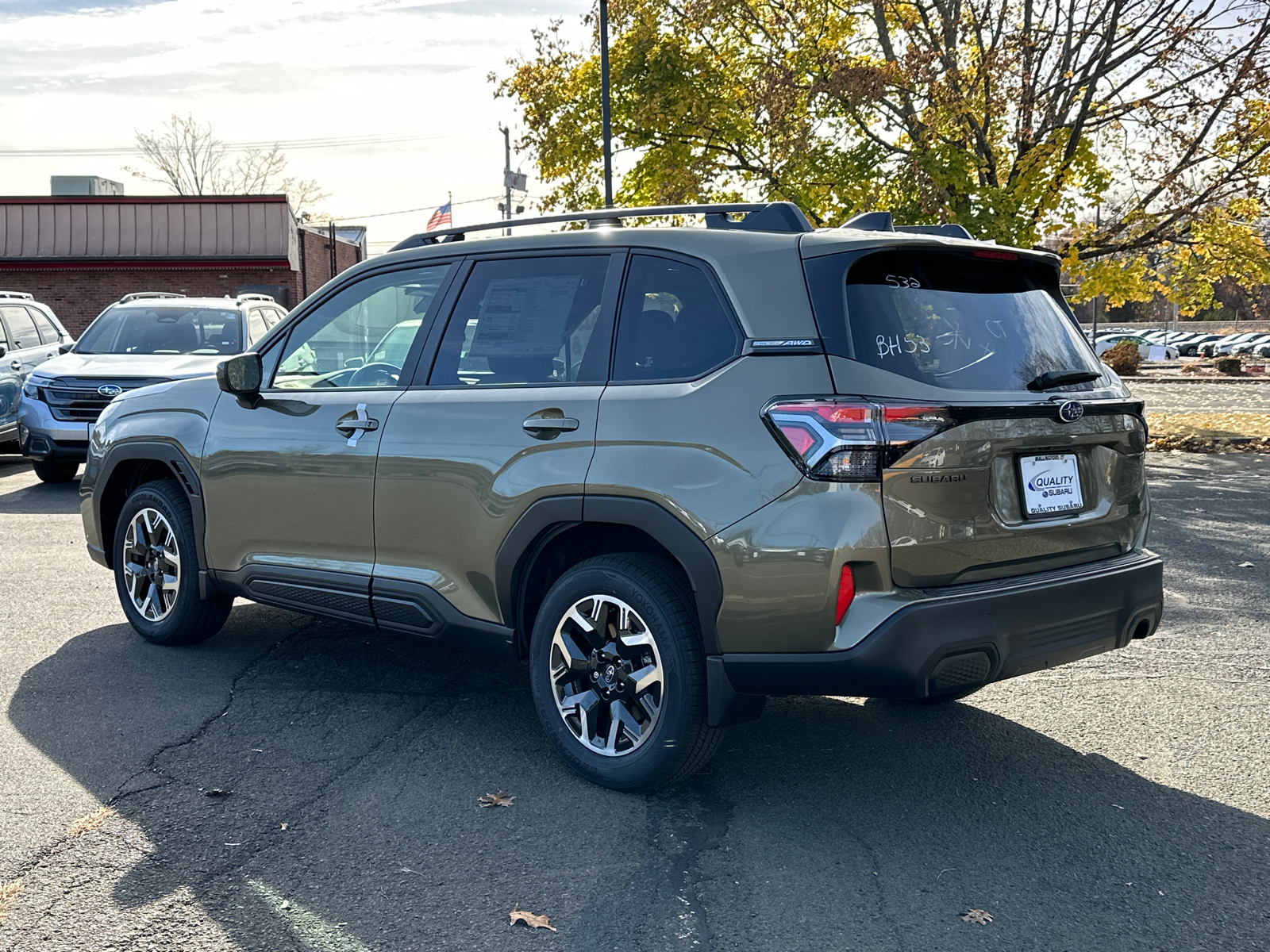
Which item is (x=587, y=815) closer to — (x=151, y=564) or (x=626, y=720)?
(x=626, y=720)

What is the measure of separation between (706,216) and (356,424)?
64.3 inches

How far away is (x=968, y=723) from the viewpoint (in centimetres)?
491

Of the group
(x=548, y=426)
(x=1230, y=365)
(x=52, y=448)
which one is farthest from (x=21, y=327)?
(x=1230, y=365)

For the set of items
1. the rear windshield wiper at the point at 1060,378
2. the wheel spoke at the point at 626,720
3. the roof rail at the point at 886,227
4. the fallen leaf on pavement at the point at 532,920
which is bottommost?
the fallen leaf on pavement at the point at 532,920

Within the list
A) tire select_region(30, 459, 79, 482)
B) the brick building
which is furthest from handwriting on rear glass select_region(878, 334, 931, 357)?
the brick building

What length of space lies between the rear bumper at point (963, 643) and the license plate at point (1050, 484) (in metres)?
0.21

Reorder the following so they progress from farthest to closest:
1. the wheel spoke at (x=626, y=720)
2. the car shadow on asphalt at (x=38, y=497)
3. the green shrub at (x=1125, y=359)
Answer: the green shrub at (x=1125, y=359)
the car shadow on asphalt at (x=38, y=497)
the wheel spoke at (x=626, y=720)

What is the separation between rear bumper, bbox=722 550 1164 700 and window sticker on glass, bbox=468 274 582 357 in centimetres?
142

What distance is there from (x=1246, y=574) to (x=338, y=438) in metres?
5.89

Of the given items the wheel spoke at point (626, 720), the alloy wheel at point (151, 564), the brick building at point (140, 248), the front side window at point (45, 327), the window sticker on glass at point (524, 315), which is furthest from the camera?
the brick building at point (140, 248)

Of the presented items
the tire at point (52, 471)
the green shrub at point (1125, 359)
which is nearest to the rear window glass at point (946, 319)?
the tire at point (52, 471)

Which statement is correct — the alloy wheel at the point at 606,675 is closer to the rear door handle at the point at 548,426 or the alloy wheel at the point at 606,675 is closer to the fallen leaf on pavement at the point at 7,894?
the rear door handle at the point at 548,426

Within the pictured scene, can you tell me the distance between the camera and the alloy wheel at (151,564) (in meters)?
5.87

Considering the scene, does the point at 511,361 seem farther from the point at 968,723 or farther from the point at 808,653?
the point at 968,723
